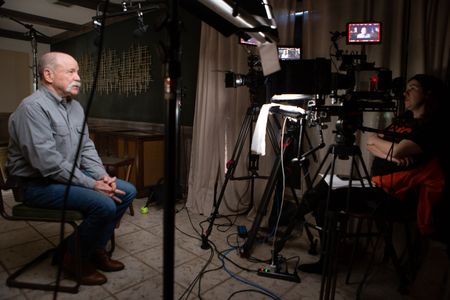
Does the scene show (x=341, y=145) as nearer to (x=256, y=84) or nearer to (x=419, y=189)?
(x=419, y=189)

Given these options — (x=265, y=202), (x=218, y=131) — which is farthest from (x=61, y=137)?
(x=218, y=131)

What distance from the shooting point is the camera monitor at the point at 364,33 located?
164 centimetres

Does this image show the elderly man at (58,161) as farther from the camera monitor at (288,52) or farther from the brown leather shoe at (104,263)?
the camera monitor at (288,52)

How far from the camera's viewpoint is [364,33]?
65.2 inches

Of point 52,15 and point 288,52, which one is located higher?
point 52,15

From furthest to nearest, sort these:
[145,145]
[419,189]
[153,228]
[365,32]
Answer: [145,145]
[153,228]
[365,32]
[419,189]

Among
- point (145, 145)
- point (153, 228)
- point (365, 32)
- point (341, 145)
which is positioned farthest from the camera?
point (145, 145)

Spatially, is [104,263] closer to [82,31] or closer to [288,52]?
[288,52]

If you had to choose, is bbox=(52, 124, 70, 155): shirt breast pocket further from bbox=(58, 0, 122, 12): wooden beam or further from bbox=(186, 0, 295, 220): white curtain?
bbox=(58, 0, 122, 12): wooden beam

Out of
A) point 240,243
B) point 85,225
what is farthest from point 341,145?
point 85,225

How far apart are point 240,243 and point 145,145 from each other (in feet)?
5.00

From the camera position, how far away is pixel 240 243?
2.12 meters

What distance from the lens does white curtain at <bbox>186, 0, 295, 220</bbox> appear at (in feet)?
8.52

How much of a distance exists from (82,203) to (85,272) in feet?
1.33
